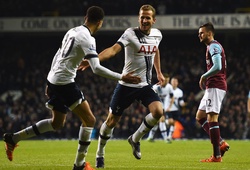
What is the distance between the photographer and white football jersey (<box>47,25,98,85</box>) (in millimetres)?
8148

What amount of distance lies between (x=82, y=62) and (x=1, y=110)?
70.2 ft

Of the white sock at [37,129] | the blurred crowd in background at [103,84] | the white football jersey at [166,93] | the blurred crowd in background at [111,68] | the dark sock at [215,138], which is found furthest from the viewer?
the blurred crowd in background at [111,68]

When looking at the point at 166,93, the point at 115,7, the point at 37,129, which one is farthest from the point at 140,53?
the point at 115,7

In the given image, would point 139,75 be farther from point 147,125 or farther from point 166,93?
point 166,93

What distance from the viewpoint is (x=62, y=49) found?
844cm

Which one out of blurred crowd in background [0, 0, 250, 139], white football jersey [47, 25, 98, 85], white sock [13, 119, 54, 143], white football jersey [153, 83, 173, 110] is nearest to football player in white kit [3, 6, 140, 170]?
white football jersey [47, 25, 98, 85]

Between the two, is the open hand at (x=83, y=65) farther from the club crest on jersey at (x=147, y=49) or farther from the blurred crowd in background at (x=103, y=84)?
the blurred crowd in background at (x=103, y=84)

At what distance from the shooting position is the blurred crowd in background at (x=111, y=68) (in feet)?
89.2

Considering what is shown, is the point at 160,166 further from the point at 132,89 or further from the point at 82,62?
the point at 82,62

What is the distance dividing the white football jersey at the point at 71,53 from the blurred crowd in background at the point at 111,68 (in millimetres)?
18004

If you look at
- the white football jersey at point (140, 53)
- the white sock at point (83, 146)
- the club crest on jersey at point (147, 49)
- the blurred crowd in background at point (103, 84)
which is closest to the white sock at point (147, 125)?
the white football jersey at point (140, 53)

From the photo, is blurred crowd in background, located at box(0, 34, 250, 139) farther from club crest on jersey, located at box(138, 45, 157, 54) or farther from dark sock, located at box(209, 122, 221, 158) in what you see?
club crest on jersey, located at box(138, 45, 157, 54)

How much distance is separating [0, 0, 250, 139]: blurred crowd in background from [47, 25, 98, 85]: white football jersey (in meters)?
18.0

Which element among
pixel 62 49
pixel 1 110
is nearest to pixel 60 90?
pixel 62 49
